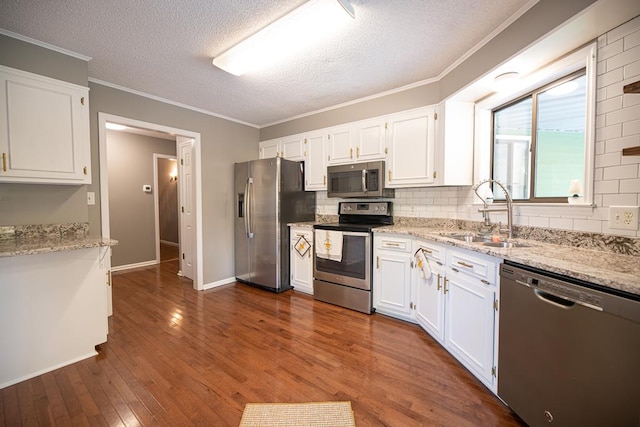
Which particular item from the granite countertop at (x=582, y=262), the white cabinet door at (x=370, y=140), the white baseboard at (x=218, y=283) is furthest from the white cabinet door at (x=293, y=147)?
the granite countertop at (x=582, y=262)

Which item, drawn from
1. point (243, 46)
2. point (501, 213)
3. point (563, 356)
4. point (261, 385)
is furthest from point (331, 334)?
point (243, 46)

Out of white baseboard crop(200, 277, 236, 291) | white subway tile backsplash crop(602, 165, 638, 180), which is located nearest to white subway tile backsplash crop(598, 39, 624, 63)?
white subway tile backsplash crop(602, 165, 638, 180)

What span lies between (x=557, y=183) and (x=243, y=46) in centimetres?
259

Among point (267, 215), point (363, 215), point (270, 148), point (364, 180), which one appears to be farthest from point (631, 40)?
point (270, 148)

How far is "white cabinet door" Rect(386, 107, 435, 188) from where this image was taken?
106 inches

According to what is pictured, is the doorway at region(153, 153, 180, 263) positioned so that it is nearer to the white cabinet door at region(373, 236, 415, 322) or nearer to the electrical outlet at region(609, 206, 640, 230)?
the white cabinet door at region(373, 236, 415, 322)

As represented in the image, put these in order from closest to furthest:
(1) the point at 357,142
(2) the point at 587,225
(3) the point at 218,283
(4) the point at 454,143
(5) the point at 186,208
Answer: (2) the point at 587,225 → (4) the point at 454,143 → (1) the point at 357,142 → (3) the point at 218,283 → (5) the point at 186,208

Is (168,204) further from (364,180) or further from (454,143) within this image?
(454,143)

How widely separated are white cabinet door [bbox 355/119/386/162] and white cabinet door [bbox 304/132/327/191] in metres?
0.51

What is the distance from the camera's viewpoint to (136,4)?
1635mm

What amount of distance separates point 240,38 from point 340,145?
1.67 m

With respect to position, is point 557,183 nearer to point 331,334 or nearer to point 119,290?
point 331,334

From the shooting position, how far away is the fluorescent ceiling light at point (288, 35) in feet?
5.34

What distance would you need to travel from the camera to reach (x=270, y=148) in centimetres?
415
